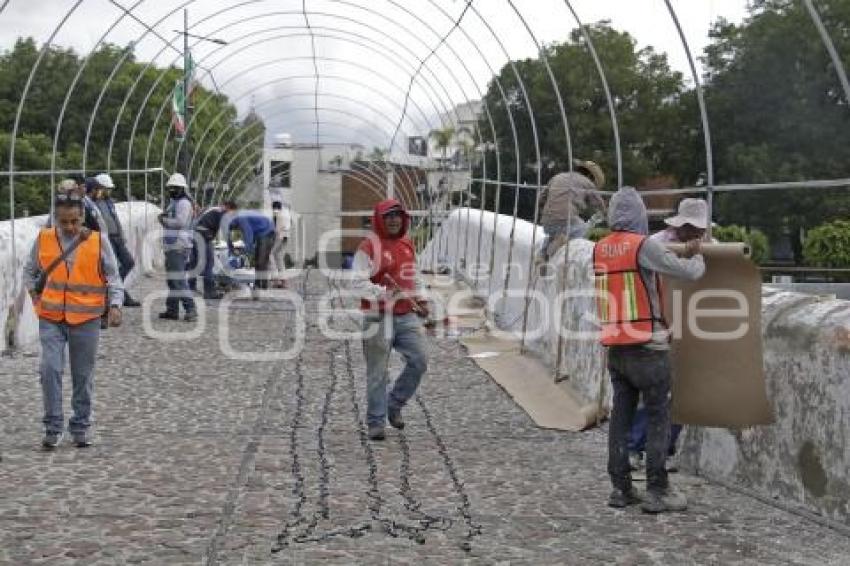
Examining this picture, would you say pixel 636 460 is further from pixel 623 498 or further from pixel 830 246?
pixel 830 246

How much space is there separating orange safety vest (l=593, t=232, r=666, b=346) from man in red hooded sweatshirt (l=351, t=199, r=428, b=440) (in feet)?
7.02

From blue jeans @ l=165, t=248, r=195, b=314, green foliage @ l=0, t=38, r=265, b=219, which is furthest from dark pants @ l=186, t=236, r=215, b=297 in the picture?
green foliage @ l=0, t=38, r=265, b=219

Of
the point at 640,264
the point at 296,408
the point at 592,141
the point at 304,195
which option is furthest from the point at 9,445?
the point at 304,195

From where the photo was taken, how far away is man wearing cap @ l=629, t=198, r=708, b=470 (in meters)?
5.70

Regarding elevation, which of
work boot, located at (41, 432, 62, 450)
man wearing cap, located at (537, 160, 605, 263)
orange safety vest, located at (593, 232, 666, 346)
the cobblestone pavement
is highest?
man wearing cap, located at (537, 160, 605, 263)

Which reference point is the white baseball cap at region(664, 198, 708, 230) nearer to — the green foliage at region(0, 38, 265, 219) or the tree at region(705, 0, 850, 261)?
the tree at region(705, 0, 850, 261)

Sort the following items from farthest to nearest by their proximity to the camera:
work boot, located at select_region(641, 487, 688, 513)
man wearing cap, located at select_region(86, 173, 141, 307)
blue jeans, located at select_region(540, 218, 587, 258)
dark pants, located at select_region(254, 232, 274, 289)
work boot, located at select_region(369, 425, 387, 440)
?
dark pants, located at select_region(254, 232, 274, 289), man wearing cap, located at select_region(86, 173, 141, 307), blue jeans, located at select_region(540, 218, 587, 258), work boot, located at select_region(369, 425, 387, 440), work boot, located at select_region(641, 487, 688, 513)

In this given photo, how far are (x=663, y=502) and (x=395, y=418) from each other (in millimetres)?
2560

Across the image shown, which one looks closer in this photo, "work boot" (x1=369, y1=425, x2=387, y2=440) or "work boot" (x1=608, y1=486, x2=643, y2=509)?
"work boot" (x1=608, y1=486, x2=643, y2=509)

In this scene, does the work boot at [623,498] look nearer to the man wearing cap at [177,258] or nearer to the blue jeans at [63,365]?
the blue jeans at [63,365]

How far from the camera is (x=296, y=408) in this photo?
862cm

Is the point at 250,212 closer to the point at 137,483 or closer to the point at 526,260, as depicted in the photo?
the point at 526,260

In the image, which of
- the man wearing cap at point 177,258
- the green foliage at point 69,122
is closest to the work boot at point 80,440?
the man wearing cap at point 177,258

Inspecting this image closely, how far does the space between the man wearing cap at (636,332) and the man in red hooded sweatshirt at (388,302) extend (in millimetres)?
2053
